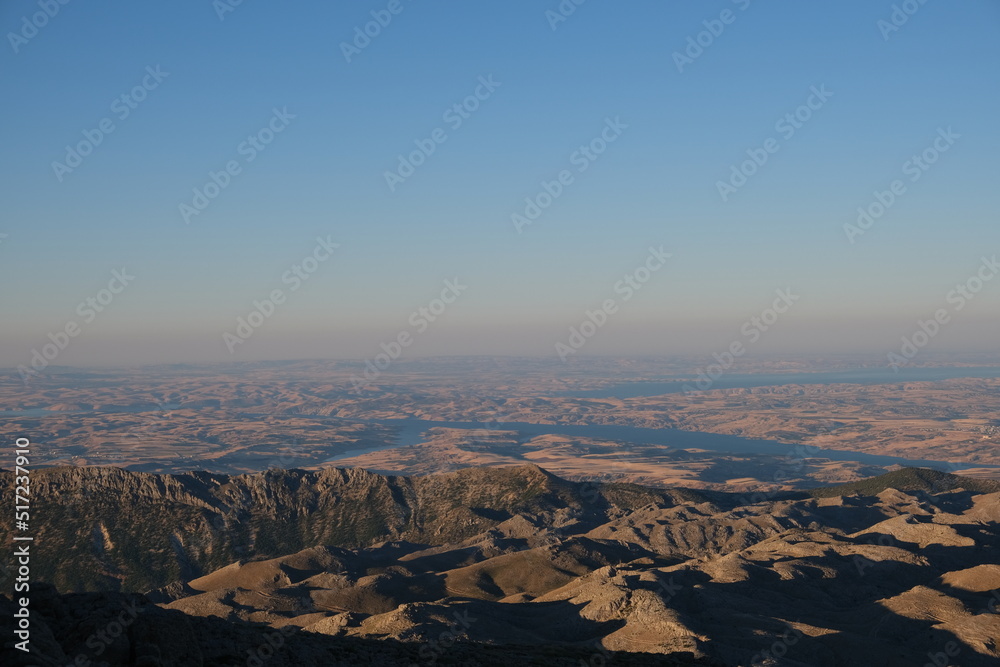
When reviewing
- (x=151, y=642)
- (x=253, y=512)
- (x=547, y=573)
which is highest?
(x=151, y=642)

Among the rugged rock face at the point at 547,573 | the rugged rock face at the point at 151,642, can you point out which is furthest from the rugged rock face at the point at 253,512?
the rugged rock face at the point at 151,642

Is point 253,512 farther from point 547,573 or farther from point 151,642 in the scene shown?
point 151,642

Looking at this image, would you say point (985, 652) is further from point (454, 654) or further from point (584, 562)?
point (584, 562)

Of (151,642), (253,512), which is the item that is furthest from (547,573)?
(151,642)

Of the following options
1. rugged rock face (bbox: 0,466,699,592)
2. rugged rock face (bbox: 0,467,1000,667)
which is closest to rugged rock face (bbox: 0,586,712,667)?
rugged rock face (bbox: 0,467,1000,667)

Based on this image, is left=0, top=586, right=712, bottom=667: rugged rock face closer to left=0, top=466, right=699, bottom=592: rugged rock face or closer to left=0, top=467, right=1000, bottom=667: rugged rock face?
left=0, top=467, right=1000, bottom=667: rugged rock face

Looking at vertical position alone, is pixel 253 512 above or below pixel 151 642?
below

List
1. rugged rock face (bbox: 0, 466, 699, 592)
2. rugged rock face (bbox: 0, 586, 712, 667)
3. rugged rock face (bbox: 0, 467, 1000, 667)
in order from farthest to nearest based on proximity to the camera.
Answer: rugged rock face (bbox: 0, 466, 699, 592)
rugged rock face (bbox: 0, 467, 1000, 667)
rugged rock face (bbox: 0, 586, 712, 667)

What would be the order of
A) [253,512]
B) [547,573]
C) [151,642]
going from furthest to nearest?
[253,512]
[547,573]
[151,642]

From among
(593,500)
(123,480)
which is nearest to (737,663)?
(593,500)

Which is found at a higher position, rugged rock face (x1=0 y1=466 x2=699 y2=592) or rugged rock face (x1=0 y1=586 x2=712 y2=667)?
rugged rock face (x1=0 y1=586 x2=712 y2=667)

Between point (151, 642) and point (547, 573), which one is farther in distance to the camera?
point (547, 573)
